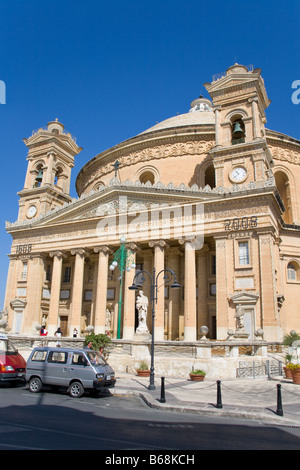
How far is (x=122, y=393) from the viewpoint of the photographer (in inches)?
570

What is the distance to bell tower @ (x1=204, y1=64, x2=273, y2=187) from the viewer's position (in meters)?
28.9

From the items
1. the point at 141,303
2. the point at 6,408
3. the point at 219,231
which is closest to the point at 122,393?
the point at 6,408

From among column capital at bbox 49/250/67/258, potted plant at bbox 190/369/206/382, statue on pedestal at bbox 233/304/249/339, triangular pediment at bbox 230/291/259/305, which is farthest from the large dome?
potted plant at bbox 190/369/206/382

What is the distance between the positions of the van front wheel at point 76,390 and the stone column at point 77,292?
17.9m

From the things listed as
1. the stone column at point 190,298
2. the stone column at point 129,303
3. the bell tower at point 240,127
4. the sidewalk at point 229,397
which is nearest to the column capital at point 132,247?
the stone column at point 129,303

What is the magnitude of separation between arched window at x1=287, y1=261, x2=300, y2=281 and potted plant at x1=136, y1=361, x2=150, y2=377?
19.3 meters

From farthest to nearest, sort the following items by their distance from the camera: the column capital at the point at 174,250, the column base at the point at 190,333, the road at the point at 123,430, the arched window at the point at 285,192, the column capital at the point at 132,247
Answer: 1. the arched window at the point at 285,192
2. the column capital at the point at 174,250
3. the column capital at the point at 132,247
4. the column base at the point at 190,333
5. the road at the point at 123,430

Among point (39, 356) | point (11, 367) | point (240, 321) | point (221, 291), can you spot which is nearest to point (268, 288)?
point (240, 321)

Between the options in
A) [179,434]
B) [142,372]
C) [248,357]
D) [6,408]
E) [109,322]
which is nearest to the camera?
[179,434]

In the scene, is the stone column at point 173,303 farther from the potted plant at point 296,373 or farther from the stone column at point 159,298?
the potted plant at point 296,373

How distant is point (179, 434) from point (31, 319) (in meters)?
Result: 28.9

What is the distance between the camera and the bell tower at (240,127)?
94.9ft

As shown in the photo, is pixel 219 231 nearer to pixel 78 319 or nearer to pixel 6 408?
pixel 78 319

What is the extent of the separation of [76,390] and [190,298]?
14892 millimetres
